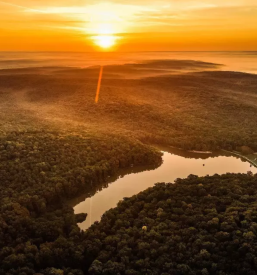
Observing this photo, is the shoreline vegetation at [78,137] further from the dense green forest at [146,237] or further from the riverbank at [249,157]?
the riverbank at [249,157]

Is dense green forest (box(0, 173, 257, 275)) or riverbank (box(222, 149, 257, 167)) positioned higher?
riverbank (box(222, 149, 257, 167))

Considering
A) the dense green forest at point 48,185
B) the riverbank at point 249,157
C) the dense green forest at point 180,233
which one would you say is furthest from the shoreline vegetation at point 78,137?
the riverbank at point 249,157

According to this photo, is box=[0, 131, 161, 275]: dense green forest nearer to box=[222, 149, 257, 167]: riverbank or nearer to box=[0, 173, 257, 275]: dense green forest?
box=[0, 173, 257, 275]: dense green forest

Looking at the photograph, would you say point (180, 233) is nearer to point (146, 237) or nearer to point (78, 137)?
point (146, 237)

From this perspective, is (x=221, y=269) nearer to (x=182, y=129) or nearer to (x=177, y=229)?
(x=177, y=229)

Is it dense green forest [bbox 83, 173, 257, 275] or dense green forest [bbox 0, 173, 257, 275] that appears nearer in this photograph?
dense green forest [bbox 83, 173, 257, 275]

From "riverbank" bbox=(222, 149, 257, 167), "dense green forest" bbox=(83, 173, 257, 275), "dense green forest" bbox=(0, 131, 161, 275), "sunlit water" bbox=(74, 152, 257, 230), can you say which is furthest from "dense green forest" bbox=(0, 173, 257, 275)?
"riverbank" bbox=(222, 149, 257, 167)
